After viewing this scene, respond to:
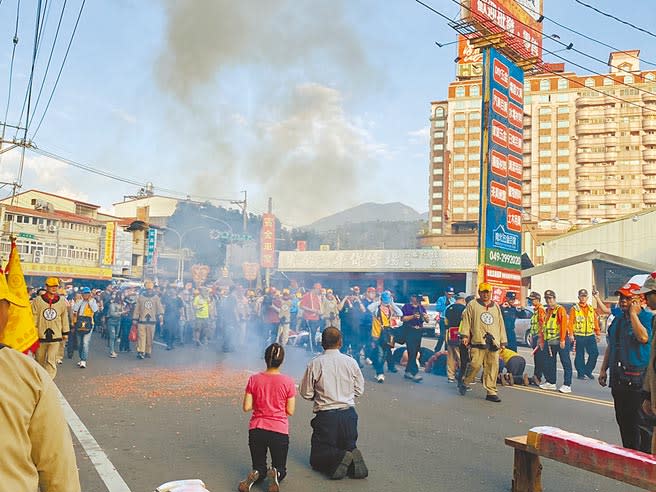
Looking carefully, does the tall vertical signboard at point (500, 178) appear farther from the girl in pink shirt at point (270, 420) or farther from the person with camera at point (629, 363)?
the girl in pink shirt at point (270, 420)

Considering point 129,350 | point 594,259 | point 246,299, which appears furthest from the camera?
point 594,259

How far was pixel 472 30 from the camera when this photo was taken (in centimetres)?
1870

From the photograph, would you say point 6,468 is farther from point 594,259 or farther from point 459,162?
point 459,162

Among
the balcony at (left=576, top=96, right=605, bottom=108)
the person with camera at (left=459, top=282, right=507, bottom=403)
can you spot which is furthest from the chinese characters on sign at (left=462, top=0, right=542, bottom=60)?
the balcony at (left=576, top=96, right=605, bottom=108)

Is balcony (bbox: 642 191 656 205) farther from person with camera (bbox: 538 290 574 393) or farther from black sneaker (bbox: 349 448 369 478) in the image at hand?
black sneaker (bbox: 349 448 369 478)

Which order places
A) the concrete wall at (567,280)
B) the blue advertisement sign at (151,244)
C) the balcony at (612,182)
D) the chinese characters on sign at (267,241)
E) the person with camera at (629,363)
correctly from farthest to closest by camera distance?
the balcony at (612,182) → the blue advertisement sign at (151,244) → the chinese characters on sign at (267,241) → the concrete wall at (567,280) → the person with camera at (629,363)

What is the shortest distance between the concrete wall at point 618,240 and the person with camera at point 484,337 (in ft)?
92.5

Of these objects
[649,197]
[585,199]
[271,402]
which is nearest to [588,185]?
[585,199]

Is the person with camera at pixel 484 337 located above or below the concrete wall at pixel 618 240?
→ below

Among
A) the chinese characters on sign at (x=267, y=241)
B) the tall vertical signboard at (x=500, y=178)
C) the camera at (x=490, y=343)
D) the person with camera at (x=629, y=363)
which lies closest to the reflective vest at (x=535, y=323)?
the camera at (x=490, y=343)

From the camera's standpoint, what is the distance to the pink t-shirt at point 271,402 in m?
4.84

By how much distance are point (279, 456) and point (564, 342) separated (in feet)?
22.6

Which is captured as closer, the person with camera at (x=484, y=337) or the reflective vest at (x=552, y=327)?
the person with camera at (x=484, y=337)

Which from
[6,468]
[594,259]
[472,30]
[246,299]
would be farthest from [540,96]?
[6,468]
